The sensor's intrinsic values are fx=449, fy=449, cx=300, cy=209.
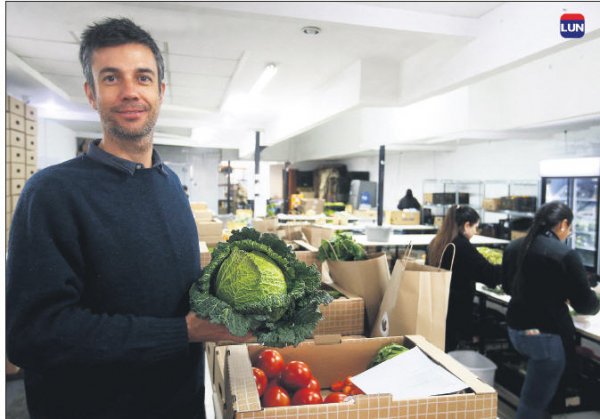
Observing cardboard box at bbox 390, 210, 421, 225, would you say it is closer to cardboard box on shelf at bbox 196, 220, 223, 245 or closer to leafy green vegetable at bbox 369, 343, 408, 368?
cardboard box on shelf at bbox 196, 220, 223, 245

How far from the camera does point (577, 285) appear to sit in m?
2.62

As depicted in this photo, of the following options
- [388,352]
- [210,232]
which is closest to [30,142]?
[210,232]

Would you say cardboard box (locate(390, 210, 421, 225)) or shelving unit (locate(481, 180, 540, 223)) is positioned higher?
shelving unit (locate(481, 180, 540, 223))

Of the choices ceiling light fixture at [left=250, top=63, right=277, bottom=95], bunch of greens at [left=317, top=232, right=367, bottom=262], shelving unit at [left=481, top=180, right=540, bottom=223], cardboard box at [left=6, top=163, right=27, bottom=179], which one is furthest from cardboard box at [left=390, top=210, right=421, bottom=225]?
bunch of greens at [left=317, top=232, right=367, bottom=262]

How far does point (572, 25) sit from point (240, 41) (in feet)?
8.82

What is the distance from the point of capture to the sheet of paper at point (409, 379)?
1191 millimetres

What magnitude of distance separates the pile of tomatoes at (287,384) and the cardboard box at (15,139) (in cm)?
437

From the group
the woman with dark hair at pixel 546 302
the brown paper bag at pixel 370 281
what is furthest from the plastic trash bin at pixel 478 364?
the brown paper bag at pixel 370 281

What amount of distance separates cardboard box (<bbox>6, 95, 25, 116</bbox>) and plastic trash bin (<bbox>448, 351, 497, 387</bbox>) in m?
4.80

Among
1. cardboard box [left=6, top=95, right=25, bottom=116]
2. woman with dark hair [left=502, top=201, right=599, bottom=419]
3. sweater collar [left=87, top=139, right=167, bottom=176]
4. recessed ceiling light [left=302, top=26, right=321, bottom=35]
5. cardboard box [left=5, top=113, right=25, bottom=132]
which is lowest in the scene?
woman with dark hair [left=502, top=201, right=599, bottom=419]

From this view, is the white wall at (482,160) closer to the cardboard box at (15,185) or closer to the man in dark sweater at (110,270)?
the man in dark sweater at (110,270)

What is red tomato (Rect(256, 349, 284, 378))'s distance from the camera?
145 cm

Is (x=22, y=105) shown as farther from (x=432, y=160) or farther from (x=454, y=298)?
(x=432, y=160)

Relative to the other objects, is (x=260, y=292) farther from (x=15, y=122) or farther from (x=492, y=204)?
(x=492, y=204)
